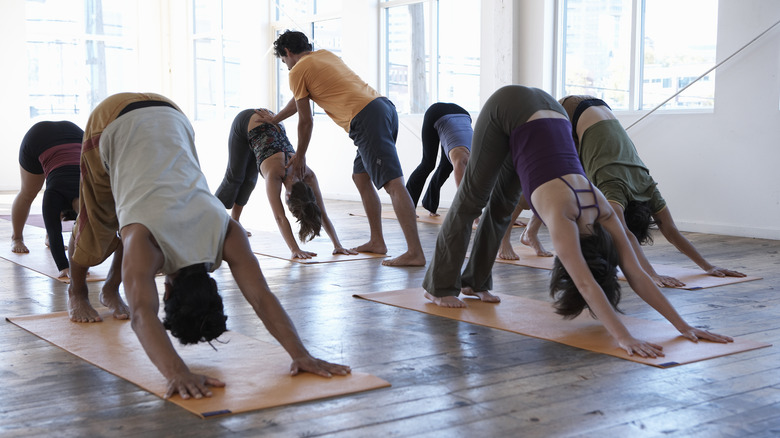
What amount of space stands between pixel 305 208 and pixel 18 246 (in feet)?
6.43

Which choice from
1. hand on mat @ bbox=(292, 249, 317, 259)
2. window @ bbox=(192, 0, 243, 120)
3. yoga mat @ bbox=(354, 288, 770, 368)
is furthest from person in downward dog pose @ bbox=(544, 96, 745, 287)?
window @ bbox=(192, 0, 243, 120)

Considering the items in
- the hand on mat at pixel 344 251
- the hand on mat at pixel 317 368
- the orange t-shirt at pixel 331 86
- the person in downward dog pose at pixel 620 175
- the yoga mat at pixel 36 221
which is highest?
the orange t-shirt at pixel 331 86

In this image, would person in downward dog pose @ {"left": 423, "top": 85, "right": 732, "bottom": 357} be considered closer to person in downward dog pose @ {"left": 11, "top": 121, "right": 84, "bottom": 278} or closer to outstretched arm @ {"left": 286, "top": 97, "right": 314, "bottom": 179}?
outstretched arm @ {"left": 286, "top": 97, "right": 314, "bottom": 179}

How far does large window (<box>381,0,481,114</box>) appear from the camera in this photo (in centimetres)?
822

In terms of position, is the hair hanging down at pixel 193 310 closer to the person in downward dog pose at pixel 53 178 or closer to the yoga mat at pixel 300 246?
the person in downward dog pose at pixel 53 178

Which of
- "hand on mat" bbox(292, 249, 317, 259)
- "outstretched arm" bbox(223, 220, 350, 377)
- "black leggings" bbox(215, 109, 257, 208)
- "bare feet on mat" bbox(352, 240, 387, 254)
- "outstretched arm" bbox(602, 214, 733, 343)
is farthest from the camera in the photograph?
"black leggings" bbox(215, 109, 257, 208)

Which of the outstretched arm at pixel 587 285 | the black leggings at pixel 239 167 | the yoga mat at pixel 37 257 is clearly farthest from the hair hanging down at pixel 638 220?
the yoga mat at pixel 37 257

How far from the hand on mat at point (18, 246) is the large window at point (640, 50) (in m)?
4.61

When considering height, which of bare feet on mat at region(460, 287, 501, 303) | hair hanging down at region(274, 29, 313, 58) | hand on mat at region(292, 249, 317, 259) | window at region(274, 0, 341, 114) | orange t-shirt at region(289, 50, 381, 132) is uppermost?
window at region(274, 0, 341, 114)

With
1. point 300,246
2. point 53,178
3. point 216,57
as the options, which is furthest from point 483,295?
point 216,57

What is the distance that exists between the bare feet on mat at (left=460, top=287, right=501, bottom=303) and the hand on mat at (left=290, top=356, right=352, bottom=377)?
1.20 meters

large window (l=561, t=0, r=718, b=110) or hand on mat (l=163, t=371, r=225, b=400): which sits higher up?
large window (l=561, t=0, r=718, b=110)

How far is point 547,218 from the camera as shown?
2707 mm

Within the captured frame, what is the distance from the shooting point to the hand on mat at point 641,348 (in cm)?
254
